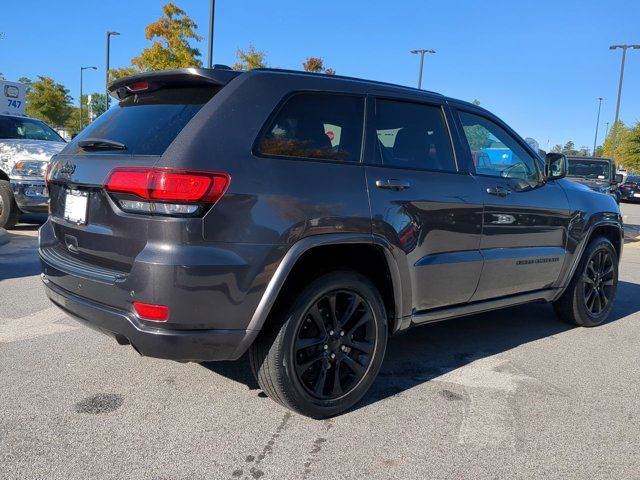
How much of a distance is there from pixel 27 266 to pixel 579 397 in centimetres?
603

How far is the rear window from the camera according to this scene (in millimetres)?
2822

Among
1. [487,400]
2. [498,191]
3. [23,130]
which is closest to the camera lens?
[487,400]

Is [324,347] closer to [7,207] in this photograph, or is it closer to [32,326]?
[32,326]

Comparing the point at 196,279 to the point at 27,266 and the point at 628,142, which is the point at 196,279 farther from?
the point at 628,142

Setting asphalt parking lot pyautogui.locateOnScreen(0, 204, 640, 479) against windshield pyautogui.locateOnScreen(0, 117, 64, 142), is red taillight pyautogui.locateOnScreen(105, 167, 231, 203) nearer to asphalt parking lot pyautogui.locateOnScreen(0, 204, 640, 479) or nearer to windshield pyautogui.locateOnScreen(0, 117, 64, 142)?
asphalt parking lot pyautogui.locateOnScreen(0, 204, 640, 479)

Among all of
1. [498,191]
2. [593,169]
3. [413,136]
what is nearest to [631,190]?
[593,169]

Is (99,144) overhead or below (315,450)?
overhead

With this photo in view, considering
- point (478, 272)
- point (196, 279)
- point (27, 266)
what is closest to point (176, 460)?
point (196, 279)

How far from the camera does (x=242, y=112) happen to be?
9.27 feet

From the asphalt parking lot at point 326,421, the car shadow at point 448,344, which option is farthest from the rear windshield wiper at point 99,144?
the car shadow at point 448,344

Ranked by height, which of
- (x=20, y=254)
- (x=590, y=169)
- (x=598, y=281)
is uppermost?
(x=590, y=169)

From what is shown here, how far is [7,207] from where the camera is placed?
9031 mm

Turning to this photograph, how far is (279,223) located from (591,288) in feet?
12.0

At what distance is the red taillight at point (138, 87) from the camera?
321cm
